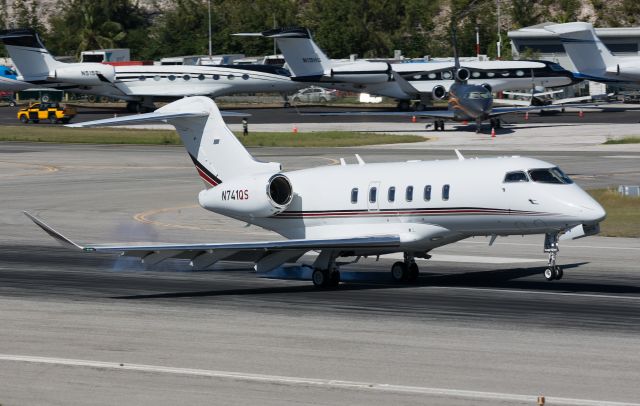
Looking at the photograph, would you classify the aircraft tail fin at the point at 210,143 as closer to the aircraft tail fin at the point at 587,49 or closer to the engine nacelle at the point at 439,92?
the engine nacelle at the point at 439,92

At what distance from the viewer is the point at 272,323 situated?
71.4ft

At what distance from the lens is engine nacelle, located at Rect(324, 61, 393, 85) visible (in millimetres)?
95750

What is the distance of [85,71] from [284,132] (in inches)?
920

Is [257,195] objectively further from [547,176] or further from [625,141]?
[625,141]

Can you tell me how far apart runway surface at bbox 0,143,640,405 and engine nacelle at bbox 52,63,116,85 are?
62.5 m

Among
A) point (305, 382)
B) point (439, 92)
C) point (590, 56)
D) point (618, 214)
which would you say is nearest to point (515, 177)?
point (305, 382)

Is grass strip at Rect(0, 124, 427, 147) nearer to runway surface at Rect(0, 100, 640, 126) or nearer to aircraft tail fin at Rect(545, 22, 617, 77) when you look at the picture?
runway surface at Rect(0, 100, 640, 126)

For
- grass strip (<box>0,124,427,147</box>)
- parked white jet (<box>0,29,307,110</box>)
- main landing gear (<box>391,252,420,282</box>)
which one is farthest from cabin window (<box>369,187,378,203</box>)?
parked white jet (<box>0,29,307,110</box>)

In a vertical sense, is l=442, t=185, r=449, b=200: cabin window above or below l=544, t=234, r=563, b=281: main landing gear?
above

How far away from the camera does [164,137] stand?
80.2m

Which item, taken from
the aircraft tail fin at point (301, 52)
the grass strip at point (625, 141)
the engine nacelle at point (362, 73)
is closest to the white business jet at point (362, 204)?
the grass strip at point (625, 141)

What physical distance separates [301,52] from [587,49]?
2286 centimetres

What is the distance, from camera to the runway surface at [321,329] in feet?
54.2

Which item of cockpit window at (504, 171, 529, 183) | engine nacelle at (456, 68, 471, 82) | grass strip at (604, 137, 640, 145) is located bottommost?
grass strip at (604, 137, 640, 145)
